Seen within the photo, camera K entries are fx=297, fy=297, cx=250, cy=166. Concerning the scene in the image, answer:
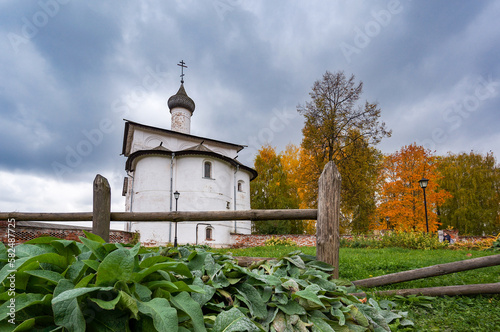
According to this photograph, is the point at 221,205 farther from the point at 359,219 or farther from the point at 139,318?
the point at 139,318

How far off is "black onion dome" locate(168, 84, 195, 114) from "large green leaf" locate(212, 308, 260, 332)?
24.6 m

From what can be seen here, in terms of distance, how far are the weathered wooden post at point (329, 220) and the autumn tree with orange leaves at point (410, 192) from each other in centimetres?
1660

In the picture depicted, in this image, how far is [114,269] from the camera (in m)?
1.45

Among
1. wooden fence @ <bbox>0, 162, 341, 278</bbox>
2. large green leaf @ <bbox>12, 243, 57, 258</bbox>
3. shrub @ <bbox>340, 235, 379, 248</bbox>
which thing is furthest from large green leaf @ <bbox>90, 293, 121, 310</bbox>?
shrub @ <bbox>340, 235, 379, 248</bbox>

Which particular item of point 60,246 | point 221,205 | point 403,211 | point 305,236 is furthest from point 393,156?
point 60,246

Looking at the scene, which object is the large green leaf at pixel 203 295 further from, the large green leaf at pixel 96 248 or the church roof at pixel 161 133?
the church roof at pixel 161 133

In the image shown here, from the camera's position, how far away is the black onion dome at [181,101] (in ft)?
81.6

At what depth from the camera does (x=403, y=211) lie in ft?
59.2

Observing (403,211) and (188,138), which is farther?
(188,138)

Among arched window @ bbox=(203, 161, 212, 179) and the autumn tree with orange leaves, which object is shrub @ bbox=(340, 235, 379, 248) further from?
arched window @ bbox=(203, 161, 212, 179)

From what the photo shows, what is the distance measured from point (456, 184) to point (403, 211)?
1386cm

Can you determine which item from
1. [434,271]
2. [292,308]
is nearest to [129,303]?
[292,308]

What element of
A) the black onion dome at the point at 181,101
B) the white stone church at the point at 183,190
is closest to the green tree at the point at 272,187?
the white stone church at the point at 183,190

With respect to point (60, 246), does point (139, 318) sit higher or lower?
lower
